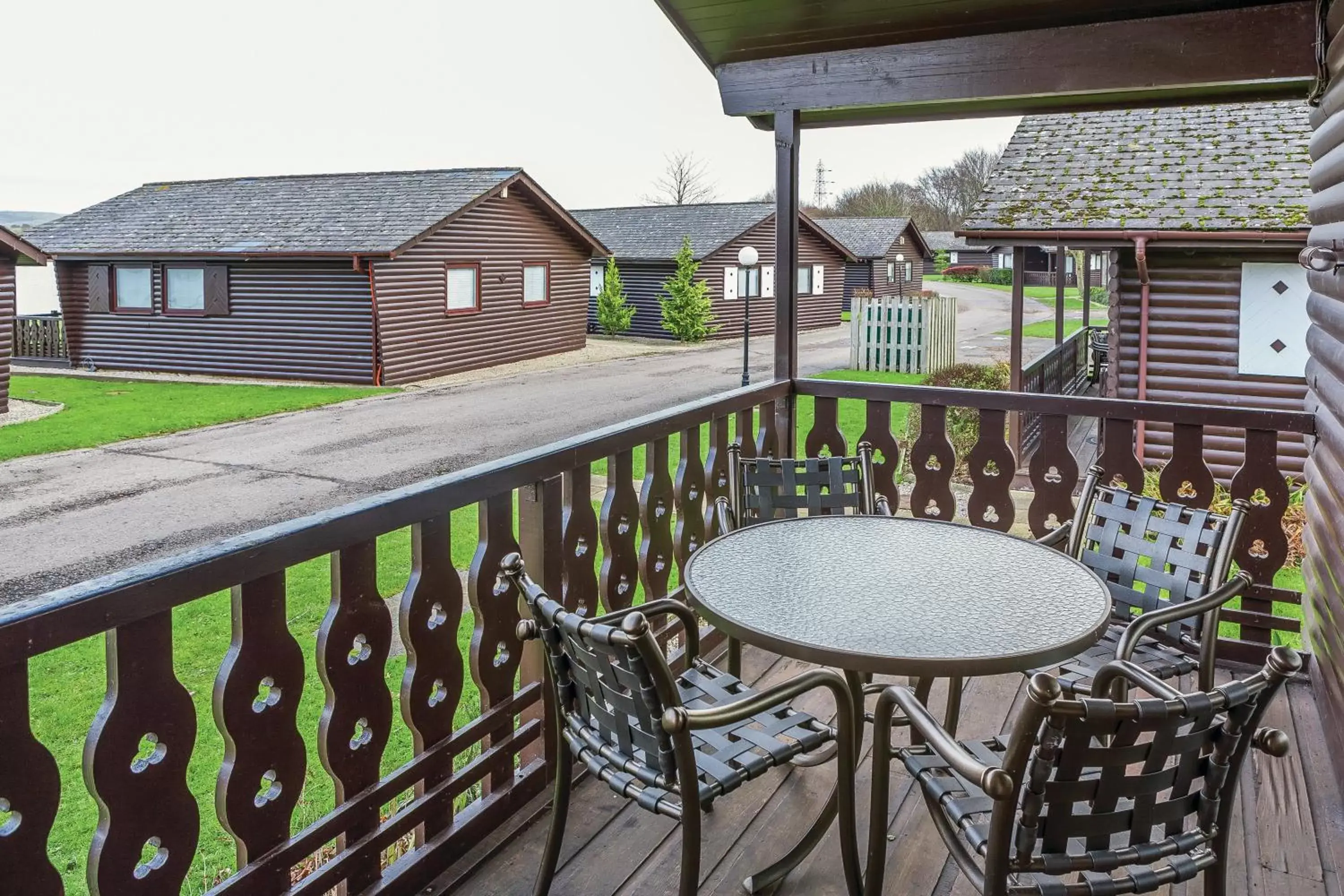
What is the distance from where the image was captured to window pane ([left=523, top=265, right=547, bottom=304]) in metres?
19.8

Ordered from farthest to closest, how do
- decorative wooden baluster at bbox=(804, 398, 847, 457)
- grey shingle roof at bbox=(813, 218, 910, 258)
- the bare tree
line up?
the bare tree < grey shingle roof at bbox=(813, 218, 910, 258) < decorative wooden baluster at bbox=(804, 398, 847, 457)

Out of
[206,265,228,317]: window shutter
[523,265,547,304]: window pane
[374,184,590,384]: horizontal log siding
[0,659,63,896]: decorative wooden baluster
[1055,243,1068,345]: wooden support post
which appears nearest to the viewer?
[0,659,63,896]: decorative wooden baluster

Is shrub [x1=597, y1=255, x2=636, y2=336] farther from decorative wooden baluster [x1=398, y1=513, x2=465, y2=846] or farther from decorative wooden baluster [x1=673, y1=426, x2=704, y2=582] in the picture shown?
decorative wooden baluster [x1=398, y1=513, x2=465, y2=846]

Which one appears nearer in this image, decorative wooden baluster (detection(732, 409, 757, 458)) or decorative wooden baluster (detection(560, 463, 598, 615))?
decorative wooden baluster (detection(560, 463, 598, 615))

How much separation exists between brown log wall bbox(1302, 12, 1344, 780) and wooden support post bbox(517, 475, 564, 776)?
6.56ft

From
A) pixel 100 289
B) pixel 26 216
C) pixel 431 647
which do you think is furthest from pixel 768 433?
pixel 26 216

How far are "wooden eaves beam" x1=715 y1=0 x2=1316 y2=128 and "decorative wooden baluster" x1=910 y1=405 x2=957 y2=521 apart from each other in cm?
122

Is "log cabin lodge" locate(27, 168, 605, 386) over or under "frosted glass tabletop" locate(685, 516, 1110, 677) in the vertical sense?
over

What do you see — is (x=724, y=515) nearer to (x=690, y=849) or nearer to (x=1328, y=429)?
(x=690, y=849)

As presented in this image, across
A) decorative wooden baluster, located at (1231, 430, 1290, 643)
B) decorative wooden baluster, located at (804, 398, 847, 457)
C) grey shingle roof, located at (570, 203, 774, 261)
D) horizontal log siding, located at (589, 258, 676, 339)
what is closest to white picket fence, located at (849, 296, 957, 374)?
grey shingle roof, located at (570, 203, 774, 261)

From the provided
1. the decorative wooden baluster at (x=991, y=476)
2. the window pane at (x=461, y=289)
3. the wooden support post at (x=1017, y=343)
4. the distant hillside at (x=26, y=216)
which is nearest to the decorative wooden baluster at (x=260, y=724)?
the decorative wooden baluster at (x=991, y=476)

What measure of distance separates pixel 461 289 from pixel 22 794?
1735cm

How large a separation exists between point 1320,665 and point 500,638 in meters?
2.48

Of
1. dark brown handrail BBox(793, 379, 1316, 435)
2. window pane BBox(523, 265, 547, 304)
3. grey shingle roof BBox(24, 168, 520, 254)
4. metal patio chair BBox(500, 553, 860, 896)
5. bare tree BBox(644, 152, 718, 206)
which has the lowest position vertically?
metal patio chair BBox(500, 553, 860, 896)
